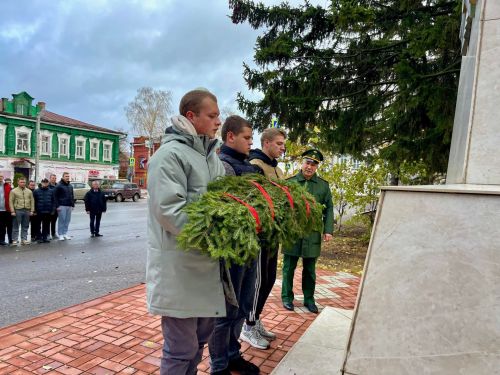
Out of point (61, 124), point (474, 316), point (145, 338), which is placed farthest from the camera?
point (61, 124)

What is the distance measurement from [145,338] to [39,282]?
3245 mm

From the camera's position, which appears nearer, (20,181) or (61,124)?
(20,181)

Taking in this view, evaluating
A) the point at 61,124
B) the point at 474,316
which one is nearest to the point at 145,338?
the point at 474,316

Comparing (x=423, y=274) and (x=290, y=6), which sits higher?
(x=290, y=6)

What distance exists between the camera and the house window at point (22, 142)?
32.9 metres

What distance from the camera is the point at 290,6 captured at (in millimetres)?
7766

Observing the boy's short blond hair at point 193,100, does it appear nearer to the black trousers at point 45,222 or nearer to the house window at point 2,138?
the black trousers at point 45,222

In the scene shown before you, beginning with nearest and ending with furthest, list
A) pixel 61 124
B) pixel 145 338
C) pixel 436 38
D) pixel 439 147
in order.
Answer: pixel 145 338, pixel 436 38, pixel 439 147, pixel 61 124

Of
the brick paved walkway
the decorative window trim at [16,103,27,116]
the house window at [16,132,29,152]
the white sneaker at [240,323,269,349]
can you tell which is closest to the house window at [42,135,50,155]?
the house window at [16,132,29,152]

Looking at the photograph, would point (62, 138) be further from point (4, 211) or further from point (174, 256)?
point (174, 256)

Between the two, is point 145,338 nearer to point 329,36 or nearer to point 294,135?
point 294,135

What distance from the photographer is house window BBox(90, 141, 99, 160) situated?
3862cm

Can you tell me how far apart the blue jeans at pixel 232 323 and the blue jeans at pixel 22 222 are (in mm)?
8694

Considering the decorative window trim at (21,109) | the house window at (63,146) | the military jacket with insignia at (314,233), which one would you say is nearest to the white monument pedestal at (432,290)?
the military jacket with insignia at (314,233)
